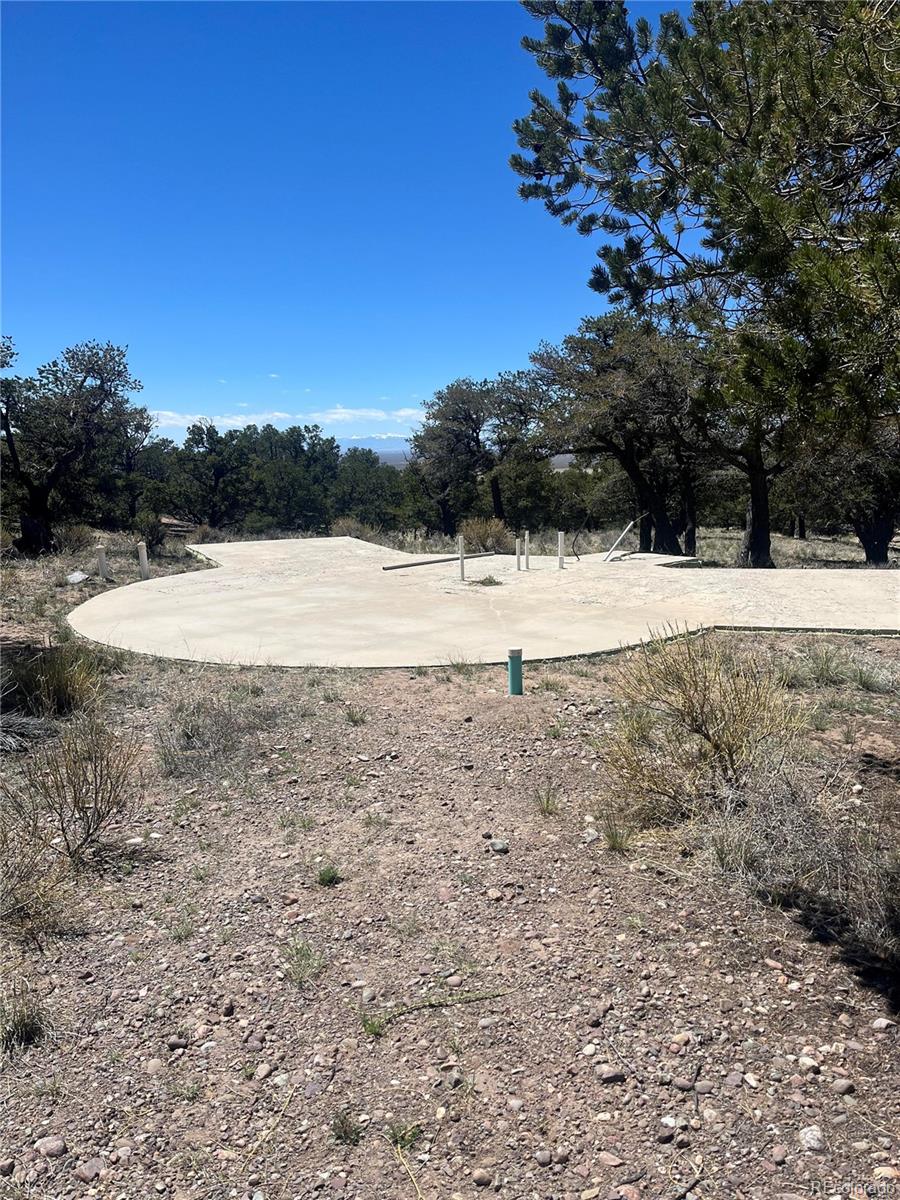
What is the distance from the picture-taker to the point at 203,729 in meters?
5.91

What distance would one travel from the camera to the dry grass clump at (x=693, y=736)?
432cm

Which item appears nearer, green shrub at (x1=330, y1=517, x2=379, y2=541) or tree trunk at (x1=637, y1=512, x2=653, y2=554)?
green shrub at (x1=330, y1=517, x2=379, y2=541)

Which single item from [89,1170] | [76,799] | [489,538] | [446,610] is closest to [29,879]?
[76,799]

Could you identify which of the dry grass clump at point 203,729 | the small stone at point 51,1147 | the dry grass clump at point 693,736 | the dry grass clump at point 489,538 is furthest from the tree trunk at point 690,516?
the small stone at point 51,1147

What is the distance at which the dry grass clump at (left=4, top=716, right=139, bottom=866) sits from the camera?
4.27 metres

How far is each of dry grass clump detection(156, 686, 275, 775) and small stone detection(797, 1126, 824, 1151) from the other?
4212 mm

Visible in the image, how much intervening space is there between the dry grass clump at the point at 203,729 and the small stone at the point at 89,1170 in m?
3.09

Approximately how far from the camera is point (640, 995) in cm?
302

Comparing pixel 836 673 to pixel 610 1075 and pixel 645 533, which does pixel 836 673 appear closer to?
pixel 610 1075

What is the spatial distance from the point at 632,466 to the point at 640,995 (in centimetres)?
1973

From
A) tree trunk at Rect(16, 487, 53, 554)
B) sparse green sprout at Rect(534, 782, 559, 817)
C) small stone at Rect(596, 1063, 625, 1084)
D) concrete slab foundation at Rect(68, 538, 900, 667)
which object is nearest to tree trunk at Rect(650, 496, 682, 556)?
concrete slab foundation at Rect(68, 538, 900, 667)

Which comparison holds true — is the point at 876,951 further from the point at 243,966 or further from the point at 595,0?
the point at 595,0

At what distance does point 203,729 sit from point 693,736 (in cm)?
363

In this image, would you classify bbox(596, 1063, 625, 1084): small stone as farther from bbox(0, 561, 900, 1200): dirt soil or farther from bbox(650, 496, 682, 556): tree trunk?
bbox(650, 496, 682, 556): tree trunk
